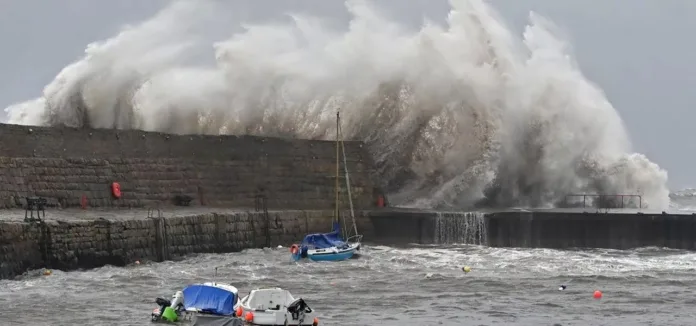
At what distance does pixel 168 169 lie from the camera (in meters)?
31.1

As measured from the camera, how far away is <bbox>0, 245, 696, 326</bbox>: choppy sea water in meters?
18.8

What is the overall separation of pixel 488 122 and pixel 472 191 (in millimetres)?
2608

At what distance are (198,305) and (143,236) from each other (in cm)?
796

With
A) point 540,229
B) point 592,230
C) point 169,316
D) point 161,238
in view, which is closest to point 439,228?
point 540,229

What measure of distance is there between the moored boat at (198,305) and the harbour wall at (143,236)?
16.0 ft

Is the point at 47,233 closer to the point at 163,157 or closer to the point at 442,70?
the point at 163,157

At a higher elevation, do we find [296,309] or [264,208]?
[264,208]

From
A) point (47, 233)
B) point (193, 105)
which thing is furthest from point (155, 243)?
point (193, 105)

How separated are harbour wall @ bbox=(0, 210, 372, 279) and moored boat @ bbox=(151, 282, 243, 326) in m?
4.86

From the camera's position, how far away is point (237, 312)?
57.4 ft

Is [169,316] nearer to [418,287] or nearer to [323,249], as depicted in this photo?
[418,287]

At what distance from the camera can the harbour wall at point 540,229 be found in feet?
101

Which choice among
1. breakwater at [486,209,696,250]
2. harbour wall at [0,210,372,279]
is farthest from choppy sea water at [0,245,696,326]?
breakwater at [486,209,696,250]

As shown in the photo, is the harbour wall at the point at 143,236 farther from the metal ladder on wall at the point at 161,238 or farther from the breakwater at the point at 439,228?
the breakwater at the point at 439,228
